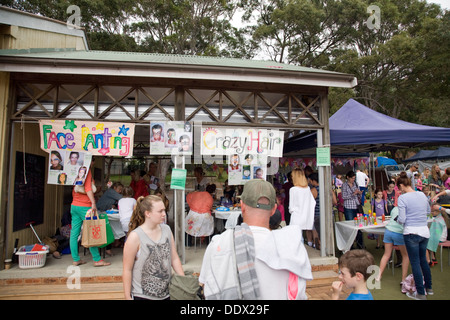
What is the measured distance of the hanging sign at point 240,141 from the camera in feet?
17.5

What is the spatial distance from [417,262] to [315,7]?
22279 mm

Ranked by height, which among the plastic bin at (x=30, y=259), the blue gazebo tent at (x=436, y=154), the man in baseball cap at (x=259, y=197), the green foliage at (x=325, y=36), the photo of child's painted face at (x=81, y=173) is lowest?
the plastic bin at (x=30, y=259)

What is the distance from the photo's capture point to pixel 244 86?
555 centimetres

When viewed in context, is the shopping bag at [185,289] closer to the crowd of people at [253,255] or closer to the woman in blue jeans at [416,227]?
the crowd of people at [253,255]

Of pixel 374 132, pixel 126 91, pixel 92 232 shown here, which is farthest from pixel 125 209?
pixel 374 132

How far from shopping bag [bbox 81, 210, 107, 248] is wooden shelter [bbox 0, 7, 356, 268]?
132 centimetres

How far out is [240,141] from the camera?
5426mm

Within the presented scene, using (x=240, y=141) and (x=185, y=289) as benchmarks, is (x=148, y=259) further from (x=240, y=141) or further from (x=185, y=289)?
(x=240, y=141)

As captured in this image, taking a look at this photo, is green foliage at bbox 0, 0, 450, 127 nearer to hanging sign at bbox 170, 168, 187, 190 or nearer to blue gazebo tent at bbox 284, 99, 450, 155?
blue gazebo tent at bbox 284, 99, 450, 155

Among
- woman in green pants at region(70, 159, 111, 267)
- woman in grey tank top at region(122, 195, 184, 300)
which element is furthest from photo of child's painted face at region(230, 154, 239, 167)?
woman in grey tank top at region(122, 195, 184, 300)

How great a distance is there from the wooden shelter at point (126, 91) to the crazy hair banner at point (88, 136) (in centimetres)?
15

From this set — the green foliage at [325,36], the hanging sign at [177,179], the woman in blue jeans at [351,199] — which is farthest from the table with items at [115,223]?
the green foliage at [325,36]

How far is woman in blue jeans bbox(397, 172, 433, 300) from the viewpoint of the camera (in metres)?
4.09
